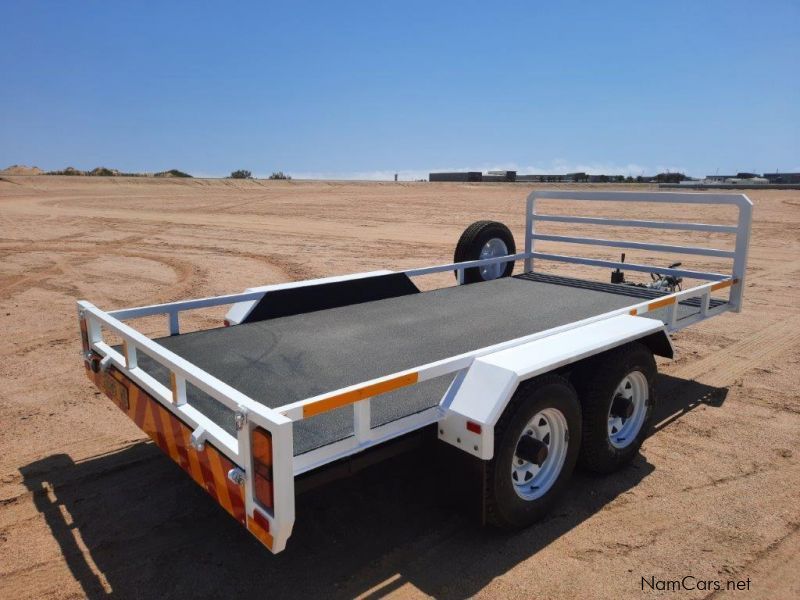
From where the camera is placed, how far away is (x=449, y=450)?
298cm

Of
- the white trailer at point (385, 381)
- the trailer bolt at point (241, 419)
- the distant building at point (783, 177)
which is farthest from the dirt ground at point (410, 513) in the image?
the distant building at point (783, 177)

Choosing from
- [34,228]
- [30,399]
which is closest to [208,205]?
[34,228]

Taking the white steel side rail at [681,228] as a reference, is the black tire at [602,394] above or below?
below

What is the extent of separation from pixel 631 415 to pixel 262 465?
2.52 metres

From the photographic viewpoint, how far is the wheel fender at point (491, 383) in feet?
9.19

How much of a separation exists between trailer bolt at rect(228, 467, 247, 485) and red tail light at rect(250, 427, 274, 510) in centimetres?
6

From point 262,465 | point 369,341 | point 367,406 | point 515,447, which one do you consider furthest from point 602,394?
point 262,465

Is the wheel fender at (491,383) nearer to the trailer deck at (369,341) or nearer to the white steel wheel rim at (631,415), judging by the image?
the trailer deck at (369,341)

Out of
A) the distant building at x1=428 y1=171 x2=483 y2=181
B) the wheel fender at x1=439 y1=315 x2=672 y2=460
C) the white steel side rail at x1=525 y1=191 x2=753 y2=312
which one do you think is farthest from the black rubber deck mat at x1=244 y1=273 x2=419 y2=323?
the distant building at x1=428 y1=171 x2=483 y2=181

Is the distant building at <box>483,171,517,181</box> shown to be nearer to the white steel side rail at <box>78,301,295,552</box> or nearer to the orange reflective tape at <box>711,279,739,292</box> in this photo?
the orange reflective tape at <box>711,279,739,292</box>

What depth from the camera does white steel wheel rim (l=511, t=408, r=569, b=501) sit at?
3264 millimetres

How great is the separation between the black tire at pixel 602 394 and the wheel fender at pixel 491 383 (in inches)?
8.2

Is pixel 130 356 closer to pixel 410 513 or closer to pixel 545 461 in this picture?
pixel 410 513

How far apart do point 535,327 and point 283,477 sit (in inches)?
103
